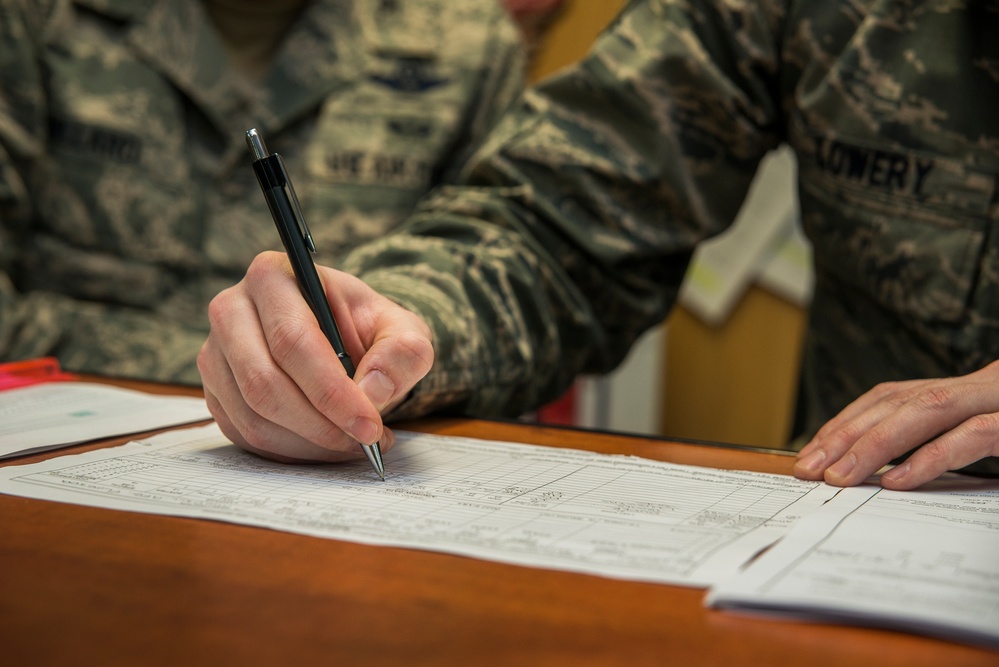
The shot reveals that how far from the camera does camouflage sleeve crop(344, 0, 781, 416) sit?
2.80ft

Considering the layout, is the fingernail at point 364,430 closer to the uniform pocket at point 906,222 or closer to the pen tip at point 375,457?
the pen tip at point 375,457

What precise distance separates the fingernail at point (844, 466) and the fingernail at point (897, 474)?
0.02m

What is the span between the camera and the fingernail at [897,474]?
0.51 metres

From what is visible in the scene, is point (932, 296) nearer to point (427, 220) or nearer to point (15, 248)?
point (427, 220)

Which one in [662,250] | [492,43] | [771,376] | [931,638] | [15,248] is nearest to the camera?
[931,638]

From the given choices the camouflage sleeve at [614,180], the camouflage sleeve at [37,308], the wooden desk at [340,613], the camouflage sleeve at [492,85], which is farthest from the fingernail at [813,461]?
the camouflage sleeve at [492,85]

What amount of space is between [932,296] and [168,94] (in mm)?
1148

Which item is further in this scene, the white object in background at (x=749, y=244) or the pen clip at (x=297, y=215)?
the white object in background at (x=749, y=244)

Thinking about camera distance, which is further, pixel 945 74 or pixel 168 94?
pixel 168 94

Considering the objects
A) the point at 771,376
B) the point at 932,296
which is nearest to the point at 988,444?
the point at 932,296

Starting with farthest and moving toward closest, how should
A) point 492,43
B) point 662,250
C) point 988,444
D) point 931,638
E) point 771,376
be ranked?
point 771,376, point 492,43, point 662,250, point 988,444, point 931,638

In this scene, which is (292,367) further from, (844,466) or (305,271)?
(844,466)

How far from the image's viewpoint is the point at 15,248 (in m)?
1.41

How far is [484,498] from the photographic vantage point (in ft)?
1.55
